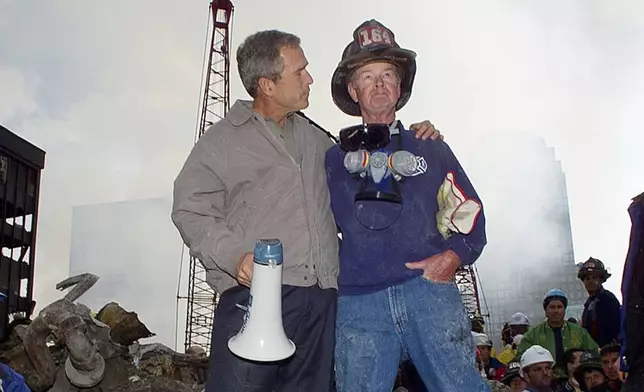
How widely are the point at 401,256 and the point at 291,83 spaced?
0.76 meters

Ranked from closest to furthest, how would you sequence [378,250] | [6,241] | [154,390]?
[378,250]
[154,390]
[6,241]

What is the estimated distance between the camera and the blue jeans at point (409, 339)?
2357mm

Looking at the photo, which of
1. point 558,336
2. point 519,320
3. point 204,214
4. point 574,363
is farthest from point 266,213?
point 519,320

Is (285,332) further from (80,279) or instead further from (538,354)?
(80,279)

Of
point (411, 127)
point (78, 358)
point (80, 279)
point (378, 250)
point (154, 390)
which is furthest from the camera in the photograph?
point (80, 279)

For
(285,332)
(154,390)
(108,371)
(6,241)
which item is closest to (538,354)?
(154,390)

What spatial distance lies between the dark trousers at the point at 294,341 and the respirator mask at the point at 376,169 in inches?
13.2

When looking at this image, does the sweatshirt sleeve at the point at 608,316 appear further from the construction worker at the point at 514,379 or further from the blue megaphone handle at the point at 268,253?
the blue megaphone handle at the point at 268,253

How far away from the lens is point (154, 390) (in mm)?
5895

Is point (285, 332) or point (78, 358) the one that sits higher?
point (285, 332)

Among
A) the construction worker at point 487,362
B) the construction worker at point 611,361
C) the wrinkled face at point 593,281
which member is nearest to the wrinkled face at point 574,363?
the construction worker at point 611,361

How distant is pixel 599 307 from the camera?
6.29m

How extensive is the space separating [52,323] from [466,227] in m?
4.44

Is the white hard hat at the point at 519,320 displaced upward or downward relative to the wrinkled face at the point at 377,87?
downward
